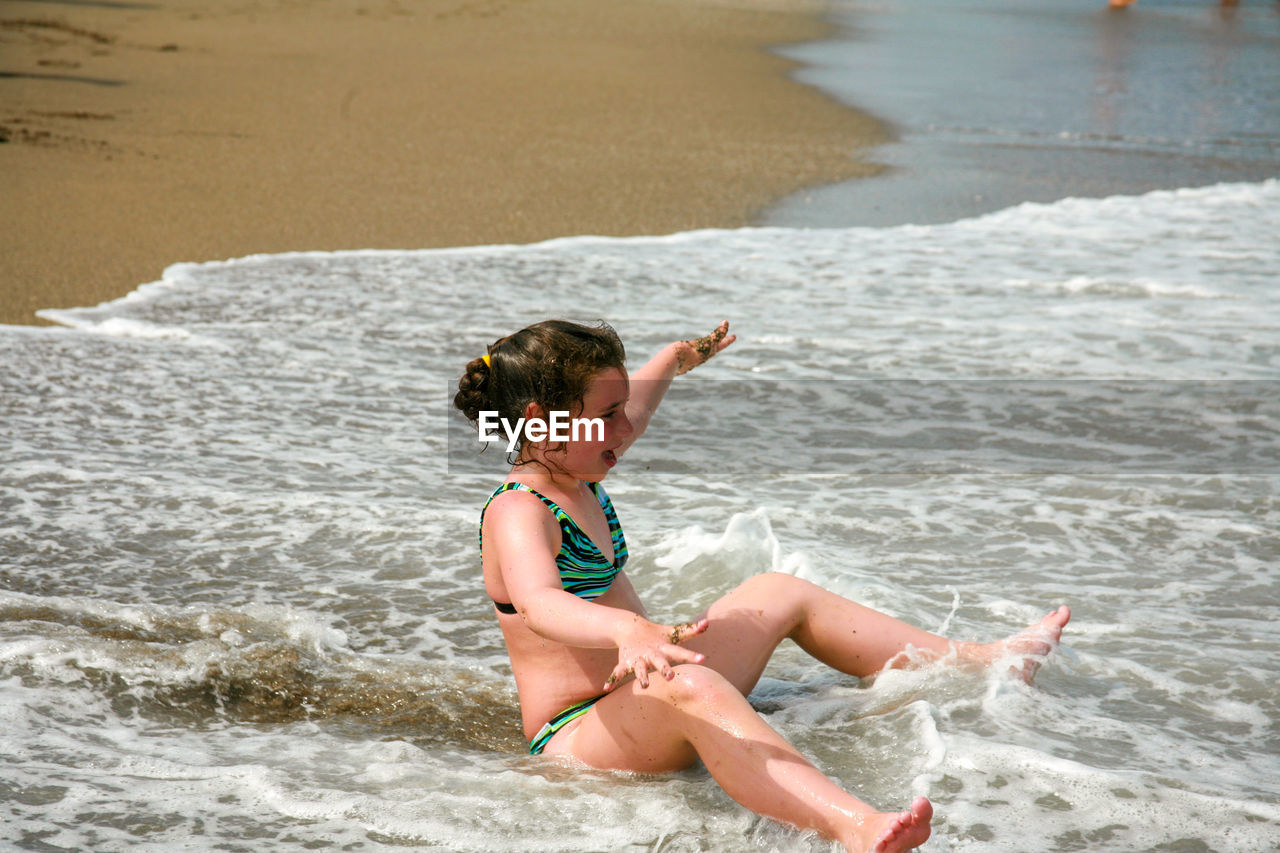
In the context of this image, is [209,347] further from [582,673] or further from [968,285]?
[968,285]

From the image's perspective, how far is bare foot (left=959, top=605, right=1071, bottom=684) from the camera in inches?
127

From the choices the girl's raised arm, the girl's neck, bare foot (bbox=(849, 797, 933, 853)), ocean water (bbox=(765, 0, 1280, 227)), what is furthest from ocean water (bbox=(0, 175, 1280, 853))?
ocean water (bbox=(765, 0, 1280, 227))

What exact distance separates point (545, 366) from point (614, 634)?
0.68 meters

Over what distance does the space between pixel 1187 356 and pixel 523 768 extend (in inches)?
186

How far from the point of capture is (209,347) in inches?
247

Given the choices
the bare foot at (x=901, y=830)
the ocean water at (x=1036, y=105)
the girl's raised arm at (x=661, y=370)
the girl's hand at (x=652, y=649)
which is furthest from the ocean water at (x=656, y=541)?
the ocean water at (x=1036, y=105)

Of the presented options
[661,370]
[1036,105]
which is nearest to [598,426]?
[661,370]

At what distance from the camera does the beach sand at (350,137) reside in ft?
27.8

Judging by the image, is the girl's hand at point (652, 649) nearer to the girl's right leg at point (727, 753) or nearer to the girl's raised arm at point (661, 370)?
the girl's right leg at point (727, 753)

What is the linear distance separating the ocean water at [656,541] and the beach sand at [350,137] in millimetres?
837

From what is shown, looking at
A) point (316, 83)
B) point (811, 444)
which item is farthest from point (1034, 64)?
point (811, 444)

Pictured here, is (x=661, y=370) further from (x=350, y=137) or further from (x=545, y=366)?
(x=350, y=137)

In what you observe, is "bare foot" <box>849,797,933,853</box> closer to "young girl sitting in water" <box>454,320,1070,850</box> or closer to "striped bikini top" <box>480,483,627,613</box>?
"young girl sitting in water" <box>454,320,1070,850</box>

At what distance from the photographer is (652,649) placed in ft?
7.44
